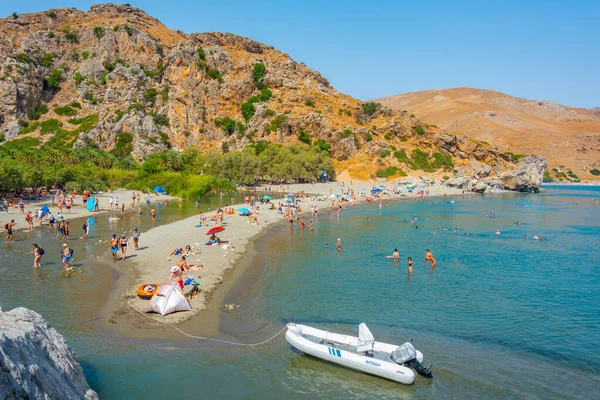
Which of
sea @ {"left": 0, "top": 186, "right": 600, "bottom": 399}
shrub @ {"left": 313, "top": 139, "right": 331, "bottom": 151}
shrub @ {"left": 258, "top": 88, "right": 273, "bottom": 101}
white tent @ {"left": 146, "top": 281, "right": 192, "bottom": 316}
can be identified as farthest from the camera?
shrub @ {"left": 258, "top": 88, "right": 273, "bottom": 101}

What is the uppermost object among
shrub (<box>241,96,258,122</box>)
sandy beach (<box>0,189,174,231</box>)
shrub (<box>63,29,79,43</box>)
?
shrub (<box>63,29,79,43</box>)

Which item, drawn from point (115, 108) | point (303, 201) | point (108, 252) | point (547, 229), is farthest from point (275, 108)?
point (108, 252)

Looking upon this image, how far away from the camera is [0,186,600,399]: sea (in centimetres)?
1316

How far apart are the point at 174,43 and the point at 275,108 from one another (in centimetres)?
4194

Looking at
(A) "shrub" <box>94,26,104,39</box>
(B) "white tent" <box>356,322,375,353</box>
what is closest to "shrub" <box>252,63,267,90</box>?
(A) "shrub" <box>94,26,104,39</box>

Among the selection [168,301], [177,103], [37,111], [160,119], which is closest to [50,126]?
[37,111]

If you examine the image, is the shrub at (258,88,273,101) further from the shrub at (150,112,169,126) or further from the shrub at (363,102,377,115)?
the shrub at (363,102,377,115)

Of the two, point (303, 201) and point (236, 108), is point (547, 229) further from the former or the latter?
point (236, 108)

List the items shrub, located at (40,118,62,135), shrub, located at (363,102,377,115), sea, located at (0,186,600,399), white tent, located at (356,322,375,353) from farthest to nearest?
shrub, located at (363,102,377,115) < shrub, located at (40,118,62,135) < white tent, located at (356,322,375,353) < sea, located at (0,186,600,399)

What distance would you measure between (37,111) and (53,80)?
372 inches

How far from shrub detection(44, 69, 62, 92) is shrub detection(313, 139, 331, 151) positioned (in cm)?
6560

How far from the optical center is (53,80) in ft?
355

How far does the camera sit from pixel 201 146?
103438 millimetres

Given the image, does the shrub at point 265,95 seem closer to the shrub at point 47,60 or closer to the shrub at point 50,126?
the shrub at point 50,126
